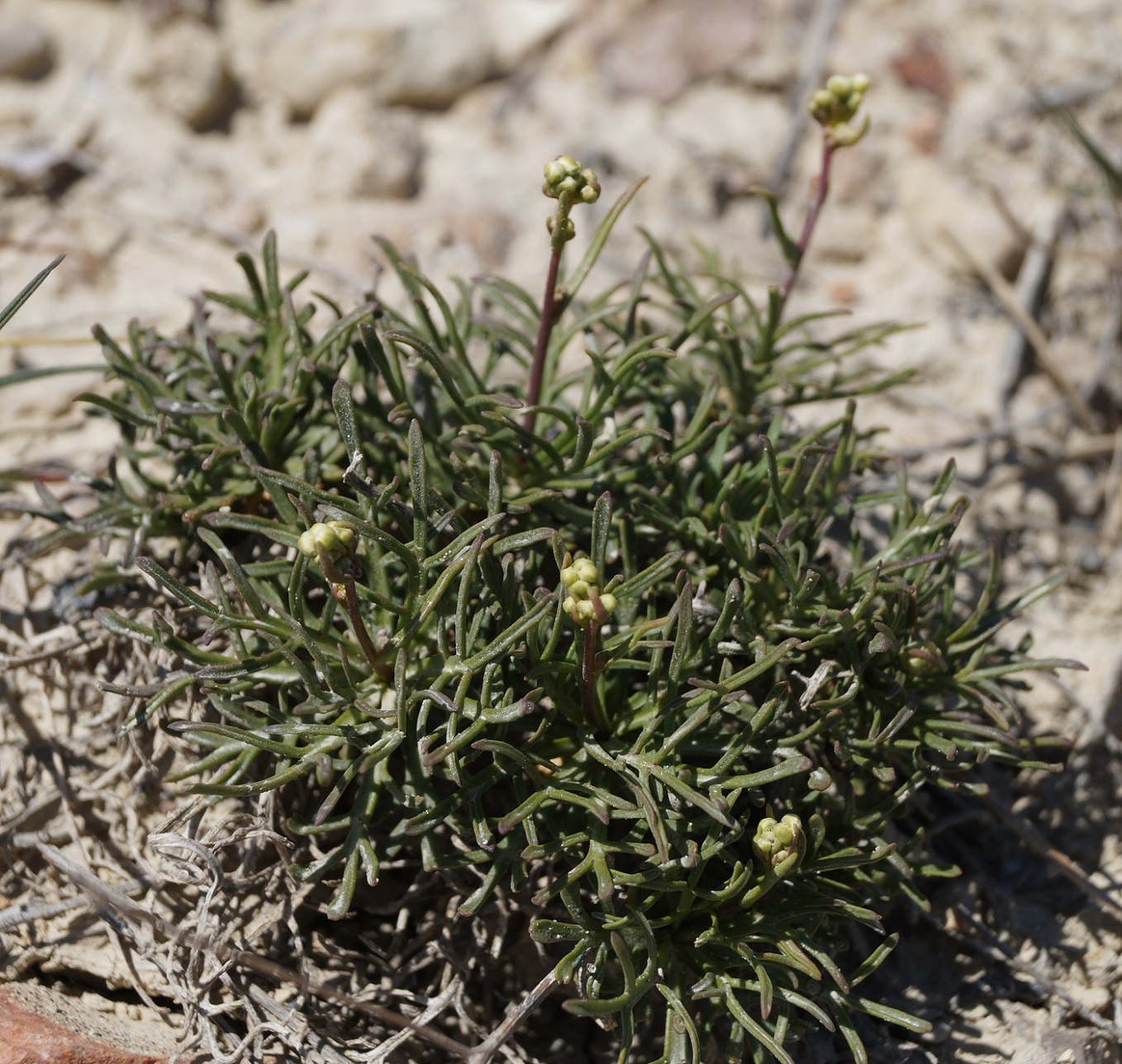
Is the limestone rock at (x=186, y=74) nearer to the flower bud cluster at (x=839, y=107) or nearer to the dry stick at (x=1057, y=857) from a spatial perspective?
the flower bud cluster at (x=839, y=107)

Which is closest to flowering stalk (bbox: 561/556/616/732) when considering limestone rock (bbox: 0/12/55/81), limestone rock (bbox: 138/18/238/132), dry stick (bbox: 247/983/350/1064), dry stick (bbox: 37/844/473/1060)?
dry stick (bbox: 37/844/473/1060)

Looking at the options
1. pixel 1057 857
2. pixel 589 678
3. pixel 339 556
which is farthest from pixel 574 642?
pixel 1057 857

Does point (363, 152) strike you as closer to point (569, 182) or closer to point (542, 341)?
point (542, 341)

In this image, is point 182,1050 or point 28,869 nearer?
point 182,1050

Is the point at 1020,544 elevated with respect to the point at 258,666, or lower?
elevated

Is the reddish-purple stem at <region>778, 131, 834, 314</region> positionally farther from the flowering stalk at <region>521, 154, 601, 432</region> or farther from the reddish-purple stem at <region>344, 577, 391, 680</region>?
the reddish-purple stem at <region>344, 577, 391, 680</region>

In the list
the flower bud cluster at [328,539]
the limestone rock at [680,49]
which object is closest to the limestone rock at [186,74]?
the limestone rock at [680,49]

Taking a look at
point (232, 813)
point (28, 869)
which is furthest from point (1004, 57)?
point (28, 869)

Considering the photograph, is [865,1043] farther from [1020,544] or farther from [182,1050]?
[1020,544]

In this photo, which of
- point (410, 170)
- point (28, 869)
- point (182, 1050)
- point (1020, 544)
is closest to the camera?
point (182, 1050)
